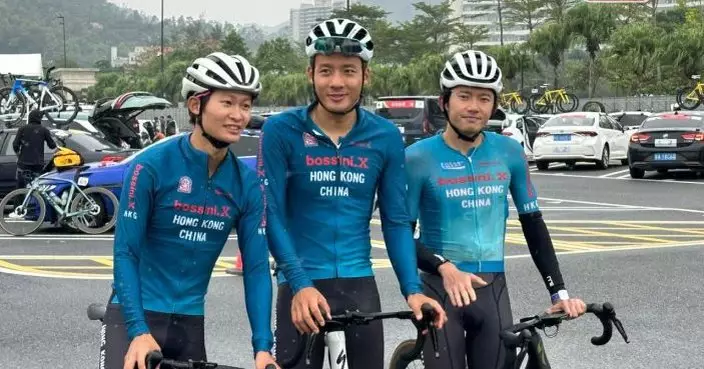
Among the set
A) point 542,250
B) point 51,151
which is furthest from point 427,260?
point 51,151

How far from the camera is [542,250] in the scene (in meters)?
5.48

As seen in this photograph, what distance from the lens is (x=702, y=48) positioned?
187 ft

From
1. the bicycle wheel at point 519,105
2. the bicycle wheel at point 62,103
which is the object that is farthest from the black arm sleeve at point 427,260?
the bicycle wheel at point 519,105

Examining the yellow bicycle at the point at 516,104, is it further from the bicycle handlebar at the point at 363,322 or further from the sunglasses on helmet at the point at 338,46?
the bicycle handlebar at the point at 363,322

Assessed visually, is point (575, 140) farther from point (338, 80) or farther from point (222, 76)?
point (222, 76)

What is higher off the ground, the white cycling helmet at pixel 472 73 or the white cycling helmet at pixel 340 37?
the white cycling helmet at pixel 340 37

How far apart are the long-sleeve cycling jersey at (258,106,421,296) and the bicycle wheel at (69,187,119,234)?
43.6ft

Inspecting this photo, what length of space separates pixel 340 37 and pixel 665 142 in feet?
76.2

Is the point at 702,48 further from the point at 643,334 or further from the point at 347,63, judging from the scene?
the point at 347,63

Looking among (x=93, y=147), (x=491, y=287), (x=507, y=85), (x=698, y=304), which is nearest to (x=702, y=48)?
(x=507, y=85)

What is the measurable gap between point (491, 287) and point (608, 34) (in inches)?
2202

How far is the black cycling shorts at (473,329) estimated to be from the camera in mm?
5316

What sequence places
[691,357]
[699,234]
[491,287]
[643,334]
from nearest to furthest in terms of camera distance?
[491,287] → [691,357] → [643,334] → [699,234]

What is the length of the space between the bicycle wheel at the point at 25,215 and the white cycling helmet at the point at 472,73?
13.5 meters
